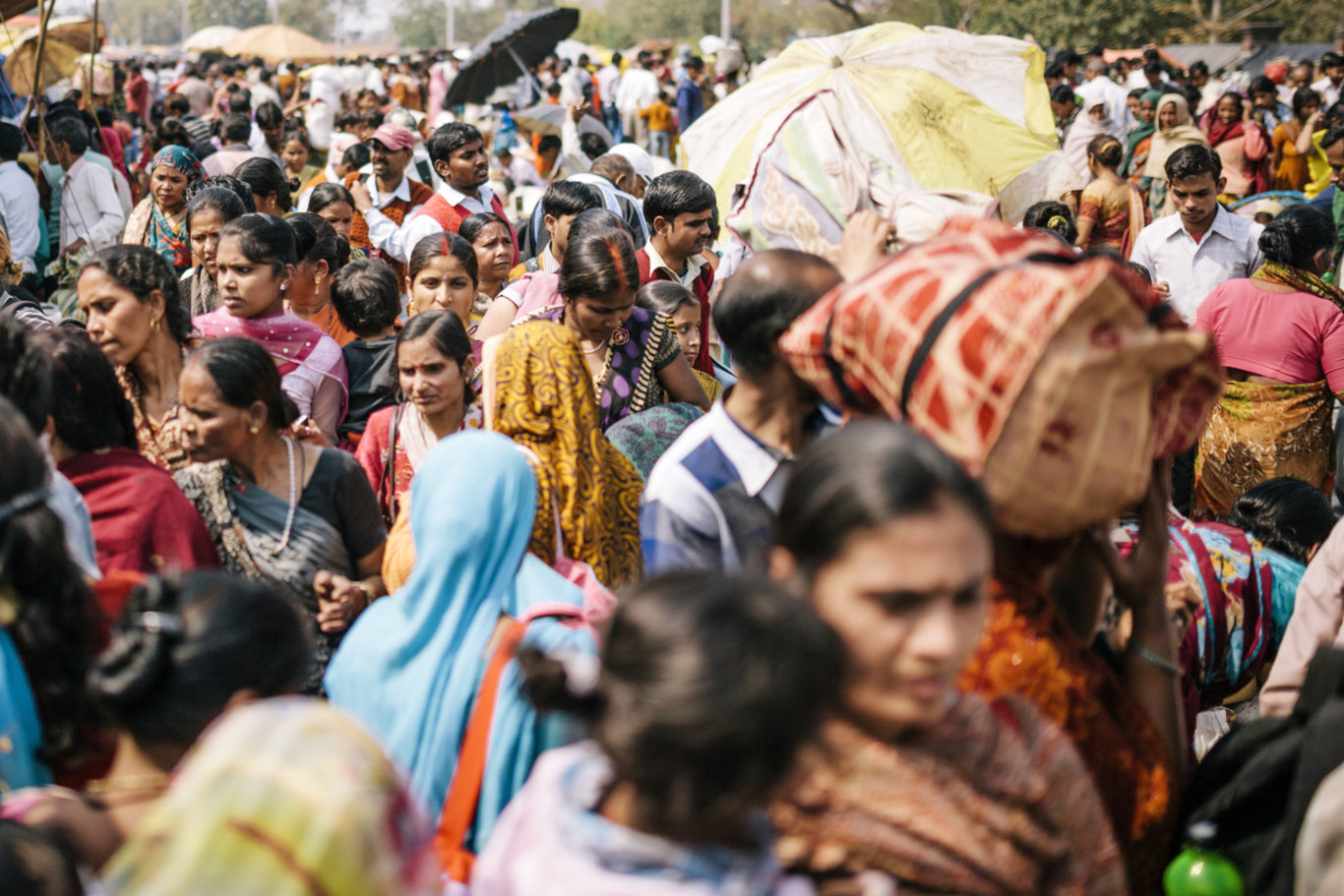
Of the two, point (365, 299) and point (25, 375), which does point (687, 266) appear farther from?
point (25, 375)

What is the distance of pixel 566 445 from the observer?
9.98 ft

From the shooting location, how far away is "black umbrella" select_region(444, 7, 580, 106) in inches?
519

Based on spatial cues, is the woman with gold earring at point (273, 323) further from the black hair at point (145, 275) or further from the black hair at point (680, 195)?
the black hair at point (680, 195)

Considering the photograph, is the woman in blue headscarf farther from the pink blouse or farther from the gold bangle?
the gold bangle

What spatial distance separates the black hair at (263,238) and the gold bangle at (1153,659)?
10.4 feet

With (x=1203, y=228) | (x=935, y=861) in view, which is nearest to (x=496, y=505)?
(x=935, y=861)

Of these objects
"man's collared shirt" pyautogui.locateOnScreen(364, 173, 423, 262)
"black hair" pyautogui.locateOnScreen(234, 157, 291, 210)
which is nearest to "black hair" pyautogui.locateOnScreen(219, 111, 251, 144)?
"man's collared shirt" pyautogui.locateOnScreen(364, 173, 423, 262)

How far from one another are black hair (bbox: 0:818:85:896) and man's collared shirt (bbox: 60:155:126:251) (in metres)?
6.49

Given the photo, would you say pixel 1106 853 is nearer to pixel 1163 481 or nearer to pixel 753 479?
pixel 1163 481

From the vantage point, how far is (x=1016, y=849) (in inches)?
60.3

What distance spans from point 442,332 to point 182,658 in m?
1.75

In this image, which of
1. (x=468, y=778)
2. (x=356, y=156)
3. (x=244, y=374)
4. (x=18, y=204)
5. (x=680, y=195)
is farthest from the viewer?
(x=356, y=156)

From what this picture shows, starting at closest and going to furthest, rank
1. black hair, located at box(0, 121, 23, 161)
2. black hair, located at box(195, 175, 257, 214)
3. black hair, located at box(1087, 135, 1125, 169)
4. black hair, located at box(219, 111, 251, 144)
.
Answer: black hair, located at box(195, 175, 257, 214) → black hair, located at box(0, 121, 23, 161) → black hair, located at box(1087, 135, 1125, 169) → black hair, located at box(219, 111, 251, 144)

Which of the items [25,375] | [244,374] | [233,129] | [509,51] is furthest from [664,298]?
[509,51]
